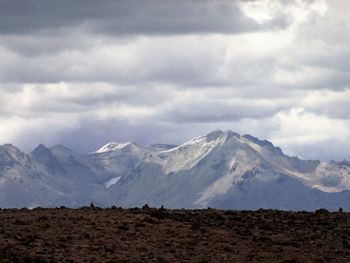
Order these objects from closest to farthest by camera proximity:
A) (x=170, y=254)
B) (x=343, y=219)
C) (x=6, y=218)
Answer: (x=170, y=254) < (x=6, y=218) < (x=343, y=219)

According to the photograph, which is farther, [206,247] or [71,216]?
[71,216]

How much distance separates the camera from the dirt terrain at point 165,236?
163 feet

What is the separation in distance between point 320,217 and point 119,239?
54.2ft

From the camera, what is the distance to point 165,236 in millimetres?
54375

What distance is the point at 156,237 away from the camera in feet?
177

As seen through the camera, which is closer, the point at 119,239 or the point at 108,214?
the point at 119,239

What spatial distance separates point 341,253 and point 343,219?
10.9 m

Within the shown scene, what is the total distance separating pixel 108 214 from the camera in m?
60.0

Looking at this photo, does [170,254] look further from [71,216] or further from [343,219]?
[343,219]

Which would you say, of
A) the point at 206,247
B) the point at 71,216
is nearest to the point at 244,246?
the point at 206,247

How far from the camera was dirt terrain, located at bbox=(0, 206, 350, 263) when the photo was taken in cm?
4981

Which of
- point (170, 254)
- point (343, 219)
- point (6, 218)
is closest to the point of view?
point (170, 254)

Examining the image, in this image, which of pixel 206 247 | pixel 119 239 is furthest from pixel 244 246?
pixel 119 239

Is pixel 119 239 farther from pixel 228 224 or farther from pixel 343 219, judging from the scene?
pixel 343 219
